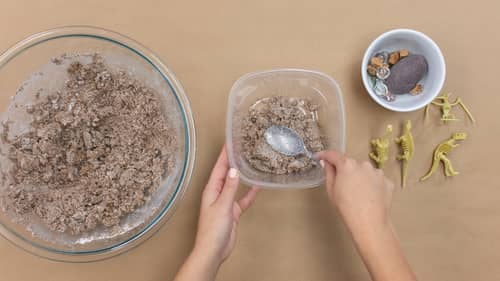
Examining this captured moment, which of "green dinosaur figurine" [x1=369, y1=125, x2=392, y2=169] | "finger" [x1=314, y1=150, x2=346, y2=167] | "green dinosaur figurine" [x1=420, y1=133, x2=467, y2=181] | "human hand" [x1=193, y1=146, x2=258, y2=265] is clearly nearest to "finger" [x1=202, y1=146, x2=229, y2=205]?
"human hand" [x1=193, y1=146, x2=258, y2=265]

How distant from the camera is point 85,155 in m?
0.83

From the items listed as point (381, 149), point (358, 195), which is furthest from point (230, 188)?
point (381, 149)

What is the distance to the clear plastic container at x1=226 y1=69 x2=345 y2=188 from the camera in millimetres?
867

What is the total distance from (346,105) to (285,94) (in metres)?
0.16

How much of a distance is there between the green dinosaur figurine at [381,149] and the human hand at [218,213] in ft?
1.18

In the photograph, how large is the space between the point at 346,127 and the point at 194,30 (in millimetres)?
464

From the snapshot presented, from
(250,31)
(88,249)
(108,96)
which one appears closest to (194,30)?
(250,31)

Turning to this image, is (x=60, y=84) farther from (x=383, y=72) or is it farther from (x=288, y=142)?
(x=383, y=72)

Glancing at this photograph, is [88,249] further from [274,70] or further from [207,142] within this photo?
[274,70]

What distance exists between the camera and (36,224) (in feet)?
2.73

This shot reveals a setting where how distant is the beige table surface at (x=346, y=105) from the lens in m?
0.93

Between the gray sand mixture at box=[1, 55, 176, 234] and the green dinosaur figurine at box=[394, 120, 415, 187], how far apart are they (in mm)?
605

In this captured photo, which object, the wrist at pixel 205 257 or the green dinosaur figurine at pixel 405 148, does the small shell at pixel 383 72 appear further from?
the wrist at pixel 205 257

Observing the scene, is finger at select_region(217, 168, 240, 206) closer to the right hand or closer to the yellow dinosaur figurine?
the right hand
